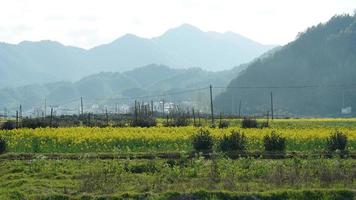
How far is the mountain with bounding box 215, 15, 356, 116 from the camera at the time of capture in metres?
152

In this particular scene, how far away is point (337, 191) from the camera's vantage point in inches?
608

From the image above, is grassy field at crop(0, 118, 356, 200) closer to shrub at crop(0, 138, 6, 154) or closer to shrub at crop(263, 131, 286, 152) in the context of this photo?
shrub at crop(0, 138, 6, 154)

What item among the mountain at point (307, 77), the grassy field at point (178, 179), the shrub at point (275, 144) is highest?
the mountain at point (307, 77)

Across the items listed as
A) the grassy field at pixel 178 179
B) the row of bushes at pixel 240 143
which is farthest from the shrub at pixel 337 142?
the grassy field at pixel 178 179

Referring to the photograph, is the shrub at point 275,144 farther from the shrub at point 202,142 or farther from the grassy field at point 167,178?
the grassy field at point 167,178

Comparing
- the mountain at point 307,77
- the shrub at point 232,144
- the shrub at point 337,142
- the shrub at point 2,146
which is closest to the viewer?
the shrub at point 232,144

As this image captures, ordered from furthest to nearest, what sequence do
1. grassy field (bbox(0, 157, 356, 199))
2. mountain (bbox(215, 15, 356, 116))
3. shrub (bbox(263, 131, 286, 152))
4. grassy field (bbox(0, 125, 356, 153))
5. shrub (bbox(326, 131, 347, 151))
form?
mountain (bbox(215, 15, 356, 116))
grassy field (bbox(0, 125, 356, 153))
shrub (bbox(326, 131, 347, 151))
shrub (bbox(263, 131, 286, 152))
grassy field (bbox(0, 157, 356, 199))

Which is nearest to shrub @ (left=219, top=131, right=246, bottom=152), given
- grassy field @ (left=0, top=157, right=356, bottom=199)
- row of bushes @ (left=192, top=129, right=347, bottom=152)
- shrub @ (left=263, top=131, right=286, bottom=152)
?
row of bushes @ (left=192, top=129, right=347, bottom=152)

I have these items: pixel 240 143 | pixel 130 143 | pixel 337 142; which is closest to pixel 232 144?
pixel 240 143

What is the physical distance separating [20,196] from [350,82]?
14520 centimetres

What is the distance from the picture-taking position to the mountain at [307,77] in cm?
15188

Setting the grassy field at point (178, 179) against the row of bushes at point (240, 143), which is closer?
the grassy field at point (178, 179)

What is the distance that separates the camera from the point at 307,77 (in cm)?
16750

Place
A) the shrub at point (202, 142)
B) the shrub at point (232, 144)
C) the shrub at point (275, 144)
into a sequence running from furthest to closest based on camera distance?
the shrub at point (202, 142) < the shrub at point (275, 144) < the shrub at point (232, 144)
